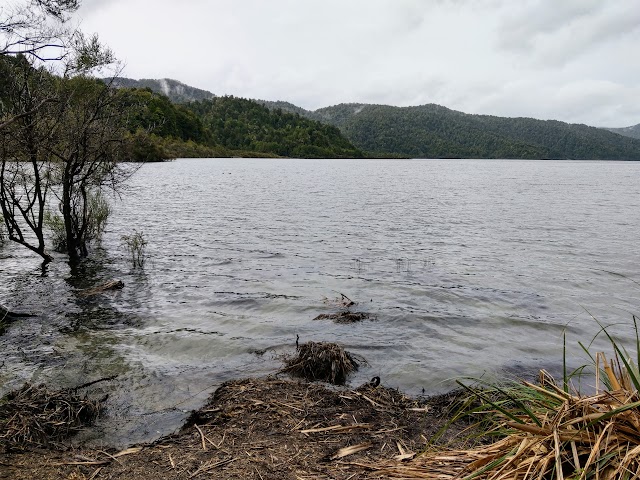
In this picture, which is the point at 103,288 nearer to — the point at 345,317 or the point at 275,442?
the point at 345,317

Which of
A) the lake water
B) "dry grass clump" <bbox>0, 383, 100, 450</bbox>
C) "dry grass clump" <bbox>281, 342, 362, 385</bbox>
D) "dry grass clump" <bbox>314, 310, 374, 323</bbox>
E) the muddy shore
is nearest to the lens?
the muddy shore

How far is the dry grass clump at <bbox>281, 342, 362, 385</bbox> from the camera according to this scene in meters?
8.24

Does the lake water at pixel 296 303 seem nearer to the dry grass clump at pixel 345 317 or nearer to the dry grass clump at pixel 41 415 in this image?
the dry grass clump at pixel 345 317

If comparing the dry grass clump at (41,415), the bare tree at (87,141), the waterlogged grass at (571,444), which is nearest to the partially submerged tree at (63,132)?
the bare tree at (87,141)

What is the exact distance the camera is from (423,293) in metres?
14.4

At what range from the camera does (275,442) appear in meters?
5.69

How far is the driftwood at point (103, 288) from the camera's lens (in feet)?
44.3

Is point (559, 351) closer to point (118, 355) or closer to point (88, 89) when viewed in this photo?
point (118, 355)

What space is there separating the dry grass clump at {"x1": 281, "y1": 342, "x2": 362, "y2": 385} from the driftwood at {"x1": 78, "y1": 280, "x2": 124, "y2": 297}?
7764 millimetres

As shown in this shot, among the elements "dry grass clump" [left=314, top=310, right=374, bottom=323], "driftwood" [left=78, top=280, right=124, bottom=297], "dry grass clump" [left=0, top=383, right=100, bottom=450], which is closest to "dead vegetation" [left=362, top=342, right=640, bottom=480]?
"dry grass clump" [left=0, top=383, right=100, bottom=450]

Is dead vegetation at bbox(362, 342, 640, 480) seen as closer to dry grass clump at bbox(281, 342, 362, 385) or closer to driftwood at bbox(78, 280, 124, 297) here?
dry grass clump at bbox(281, 342, 362, 385)

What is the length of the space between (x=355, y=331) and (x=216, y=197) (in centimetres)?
3465

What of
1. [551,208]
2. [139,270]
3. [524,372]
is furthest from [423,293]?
[551,208]

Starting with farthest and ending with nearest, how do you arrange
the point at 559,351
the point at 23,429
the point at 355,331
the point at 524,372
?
the point at 355,331
the point at 559,351
the point at 524,372
the point at 23,429
